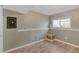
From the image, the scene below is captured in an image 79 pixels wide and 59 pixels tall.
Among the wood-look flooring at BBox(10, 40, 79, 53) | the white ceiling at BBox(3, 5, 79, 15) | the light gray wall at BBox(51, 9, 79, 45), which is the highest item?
the white ceiling at BBox(3, 5, 79, 15)

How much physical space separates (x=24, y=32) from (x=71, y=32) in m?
0.68

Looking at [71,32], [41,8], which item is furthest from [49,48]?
[41,8]

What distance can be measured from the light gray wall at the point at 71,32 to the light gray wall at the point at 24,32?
19 cm

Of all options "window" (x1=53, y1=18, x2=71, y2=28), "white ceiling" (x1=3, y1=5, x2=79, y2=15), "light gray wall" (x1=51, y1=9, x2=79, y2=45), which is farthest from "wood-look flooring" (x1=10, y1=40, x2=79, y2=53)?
"white ceiling" (x1=3, y1=5, x2=79, y2=15)

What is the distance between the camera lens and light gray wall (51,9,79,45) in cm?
110

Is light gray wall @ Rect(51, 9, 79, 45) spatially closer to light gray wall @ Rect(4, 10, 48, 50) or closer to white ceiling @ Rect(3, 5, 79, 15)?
white ceiling @ Rect(3, 5, 79, 15)

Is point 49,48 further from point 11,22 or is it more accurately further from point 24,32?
point 11,22

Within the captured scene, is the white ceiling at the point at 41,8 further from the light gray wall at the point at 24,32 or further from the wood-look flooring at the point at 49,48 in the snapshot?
the wood-look flooring at the point at 49,48

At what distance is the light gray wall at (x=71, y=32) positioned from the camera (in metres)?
1.10

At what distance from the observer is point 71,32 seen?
114 centimetres

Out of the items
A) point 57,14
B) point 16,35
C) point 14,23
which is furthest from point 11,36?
point 57,14

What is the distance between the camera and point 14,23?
1108mm

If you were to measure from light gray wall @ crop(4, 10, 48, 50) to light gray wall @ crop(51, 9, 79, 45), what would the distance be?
19 cm
